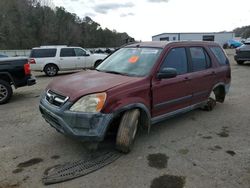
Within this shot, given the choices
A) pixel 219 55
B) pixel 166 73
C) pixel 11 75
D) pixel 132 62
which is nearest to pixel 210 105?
pixel 219 55

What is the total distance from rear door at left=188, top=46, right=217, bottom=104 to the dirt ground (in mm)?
588

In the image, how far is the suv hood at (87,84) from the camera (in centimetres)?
345

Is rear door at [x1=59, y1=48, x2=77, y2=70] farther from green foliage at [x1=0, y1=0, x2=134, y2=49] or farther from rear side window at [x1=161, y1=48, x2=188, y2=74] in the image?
green foliage at [x1=0, y1=0, x2=134, y2=49]

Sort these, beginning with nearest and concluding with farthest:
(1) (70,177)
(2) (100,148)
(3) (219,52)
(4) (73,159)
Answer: (1) (70,177) → (4) (73,159) → (2) (100,148) → (3) (219,52)

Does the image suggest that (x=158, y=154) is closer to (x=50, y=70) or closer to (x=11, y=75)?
(x=11, y=75)

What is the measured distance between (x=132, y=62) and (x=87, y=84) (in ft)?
3.68

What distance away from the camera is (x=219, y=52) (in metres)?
5.91

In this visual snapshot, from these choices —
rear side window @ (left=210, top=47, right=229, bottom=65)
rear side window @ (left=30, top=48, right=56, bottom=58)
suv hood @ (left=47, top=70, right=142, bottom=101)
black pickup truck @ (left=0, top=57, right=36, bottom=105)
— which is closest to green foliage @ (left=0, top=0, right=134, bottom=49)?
rear side window @ (left=30, top=48, right=56, bottom=58)

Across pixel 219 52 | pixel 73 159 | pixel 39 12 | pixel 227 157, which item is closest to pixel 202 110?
pixel 219 52

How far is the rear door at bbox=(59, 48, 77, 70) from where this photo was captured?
1416 cm

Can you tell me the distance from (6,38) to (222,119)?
63.7 metres

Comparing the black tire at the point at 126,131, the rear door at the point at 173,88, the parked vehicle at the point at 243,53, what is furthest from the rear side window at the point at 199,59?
the parked vehicle at the point at 243,53

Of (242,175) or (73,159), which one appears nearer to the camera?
(242,175)

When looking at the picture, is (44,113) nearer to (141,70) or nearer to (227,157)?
(141,70)
